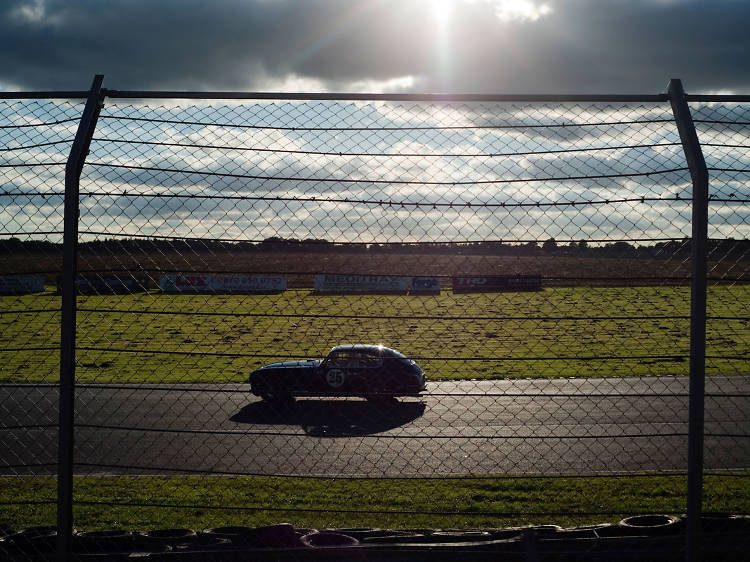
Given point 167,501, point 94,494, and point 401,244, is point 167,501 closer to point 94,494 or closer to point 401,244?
point 94,494

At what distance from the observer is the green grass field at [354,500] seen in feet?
19.9

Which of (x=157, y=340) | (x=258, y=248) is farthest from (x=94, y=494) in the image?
(x=157, y=340)

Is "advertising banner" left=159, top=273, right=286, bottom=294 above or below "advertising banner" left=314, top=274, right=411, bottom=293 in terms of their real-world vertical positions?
below

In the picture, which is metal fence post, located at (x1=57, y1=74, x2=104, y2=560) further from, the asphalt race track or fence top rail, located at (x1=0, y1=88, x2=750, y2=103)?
the asphalt race track

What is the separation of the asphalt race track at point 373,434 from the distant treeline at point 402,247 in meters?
2.79

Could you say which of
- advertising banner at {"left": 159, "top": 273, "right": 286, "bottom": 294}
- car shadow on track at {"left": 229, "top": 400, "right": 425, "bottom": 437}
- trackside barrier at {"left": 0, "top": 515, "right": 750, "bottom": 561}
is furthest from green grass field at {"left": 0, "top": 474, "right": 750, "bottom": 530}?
car shadow on track at {"left": 229, "top": 400, "right": 425, "bottom": 437}

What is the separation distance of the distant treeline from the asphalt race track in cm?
279

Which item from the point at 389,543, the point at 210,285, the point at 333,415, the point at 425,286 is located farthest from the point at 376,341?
the point at 389,543

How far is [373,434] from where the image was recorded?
20.9 feet

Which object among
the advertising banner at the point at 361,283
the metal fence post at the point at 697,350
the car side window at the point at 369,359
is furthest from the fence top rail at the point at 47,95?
the advertising banner at the point at 361,283

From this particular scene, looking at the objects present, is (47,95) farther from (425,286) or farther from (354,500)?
(425,286)

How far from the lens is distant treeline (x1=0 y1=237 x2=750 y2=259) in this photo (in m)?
3.87

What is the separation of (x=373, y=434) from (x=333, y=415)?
6.36 metres

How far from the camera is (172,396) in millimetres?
15688
